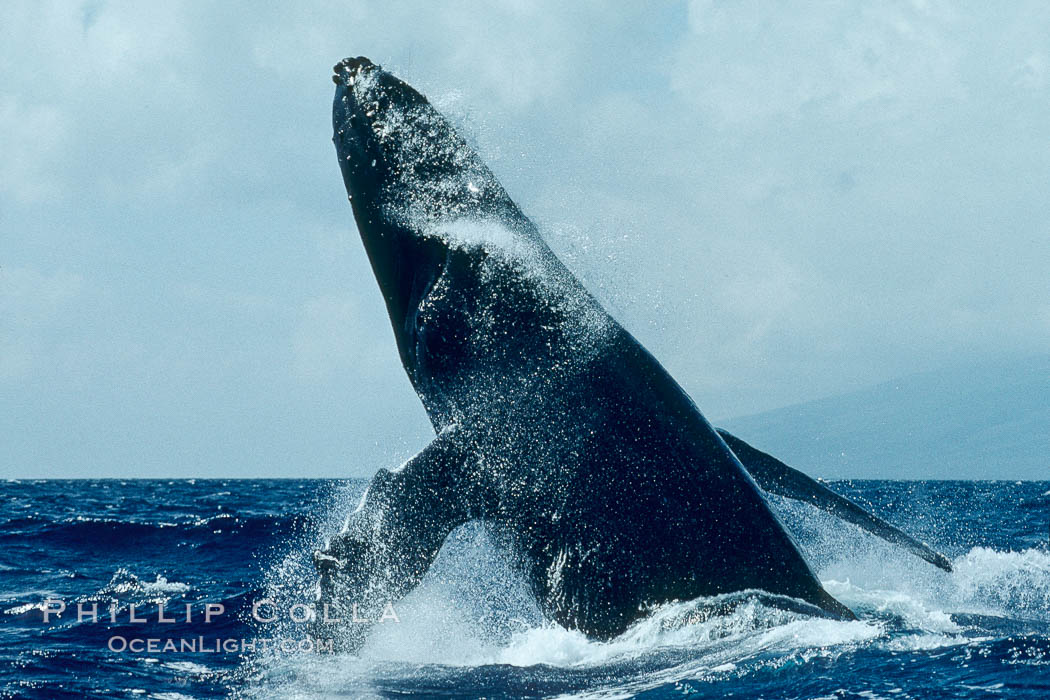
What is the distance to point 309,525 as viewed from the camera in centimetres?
2705

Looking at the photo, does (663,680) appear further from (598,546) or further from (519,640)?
(519,640)

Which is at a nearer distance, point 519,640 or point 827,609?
point 827,609

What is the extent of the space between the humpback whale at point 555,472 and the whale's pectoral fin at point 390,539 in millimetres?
11

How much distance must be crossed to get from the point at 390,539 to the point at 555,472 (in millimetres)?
1386

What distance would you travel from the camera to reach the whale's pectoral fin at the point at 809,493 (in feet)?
27.8

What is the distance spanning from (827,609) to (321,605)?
3926 mm

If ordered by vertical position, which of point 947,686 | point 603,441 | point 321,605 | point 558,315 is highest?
point 558,315

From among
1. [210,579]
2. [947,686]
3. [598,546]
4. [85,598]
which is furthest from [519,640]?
[210,579]

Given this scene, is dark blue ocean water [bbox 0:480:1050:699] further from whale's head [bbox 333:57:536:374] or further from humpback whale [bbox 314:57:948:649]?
whale's head [bbox 333:57:536:374]

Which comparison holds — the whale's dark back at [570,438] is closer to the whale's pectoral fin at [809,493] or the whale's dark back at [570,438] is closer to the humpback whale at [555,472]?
the humpback whale at [555,472]

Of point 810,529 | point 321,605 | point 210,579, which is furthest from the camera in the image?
point 210,579

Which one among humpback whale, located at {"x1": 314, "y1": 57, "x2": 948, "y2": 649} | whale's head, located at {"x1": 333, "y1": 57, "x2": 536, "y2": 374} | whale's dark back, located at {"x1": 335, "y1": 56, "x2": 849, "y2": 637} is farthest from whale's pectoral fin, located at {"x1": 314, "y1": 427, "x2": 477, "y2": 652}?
whale's head, located at {"x1": 333, "y1": 57, "x2": 536, "y2": 374}

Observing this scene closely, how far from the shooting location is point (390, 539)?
773 centimetres

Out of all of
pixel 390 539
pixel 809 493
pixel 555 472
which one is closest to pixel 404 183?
pixel 555 472
